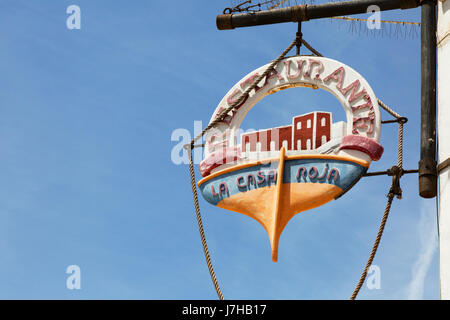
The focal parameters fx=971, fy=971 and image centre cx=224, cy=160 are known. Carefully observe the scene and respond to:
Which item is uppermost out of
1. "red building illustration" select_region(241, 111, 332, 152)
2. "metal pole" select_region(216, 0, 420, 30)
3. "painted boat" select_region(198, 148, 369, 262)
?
"metal pole" select_region(216, 0, 420, 30)

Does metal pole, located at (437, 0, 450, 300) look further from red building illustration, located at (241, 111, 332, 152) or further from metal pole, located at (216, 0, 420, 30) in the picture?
red building illustration, located at (241, 111, 332, 152)

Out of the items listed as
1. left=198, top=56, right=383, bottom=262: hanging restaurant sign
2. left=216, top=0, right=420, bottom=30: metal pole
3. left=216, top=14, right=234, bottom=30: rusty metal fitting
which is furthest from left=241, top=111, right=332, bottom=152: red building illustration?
left=216, top=14, right=234, bottom=30: rusty metal fitting

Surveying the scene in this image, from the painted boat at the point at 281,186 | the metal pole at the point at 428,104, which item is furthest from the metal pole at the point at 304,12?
the painted boat at the point at 281,186

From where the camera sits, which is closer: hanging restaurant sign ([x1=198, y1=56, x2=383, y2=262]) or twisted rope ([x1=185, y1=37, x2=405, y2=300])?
twisted rope ([x1=185, y1=37, x2=405, y2=300])

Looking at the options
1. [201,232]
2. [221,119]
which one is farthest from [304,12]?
[201,232]

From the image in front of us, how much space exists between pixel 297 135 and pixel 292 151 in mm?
276

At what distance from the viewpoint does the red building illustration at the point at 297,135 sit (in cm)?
1502

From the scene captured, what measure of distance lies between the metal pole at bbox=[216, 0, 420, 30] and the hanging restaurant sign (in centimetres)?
96

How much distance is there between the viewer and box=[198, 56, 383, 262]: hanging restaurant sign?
14.6 m

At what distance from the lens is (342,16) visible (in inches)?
642

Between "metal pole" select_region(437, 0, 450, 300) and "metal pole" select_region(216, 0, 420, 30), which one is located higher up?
"metal pole" select_region(216, 0, 420, 30)

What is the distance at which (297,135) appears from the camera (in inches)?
599
